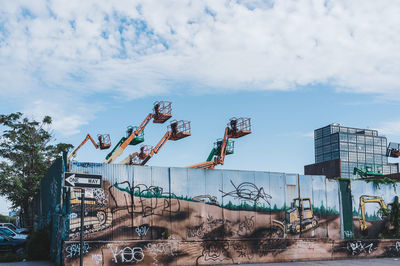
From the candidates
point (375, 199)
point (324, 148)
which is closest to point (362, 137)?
point (324, 148)

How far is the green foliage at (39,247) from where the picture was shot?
18.5m

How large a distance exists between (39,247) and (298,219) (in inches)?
483

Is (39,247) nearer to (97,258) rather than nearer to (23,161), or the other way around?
(97,258)

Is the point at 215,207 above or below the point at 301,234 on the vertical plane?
above

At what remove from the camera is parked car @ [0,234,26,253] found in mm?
21281

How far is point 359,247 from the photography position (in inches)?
834

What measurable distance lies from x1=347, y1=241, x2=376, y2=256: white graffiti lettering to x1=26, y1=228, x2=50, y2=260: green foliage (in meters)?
14.5

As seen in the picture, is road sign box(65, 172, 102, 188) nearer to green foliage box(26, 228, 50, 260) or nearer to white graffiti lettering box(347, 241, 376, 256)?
green foliage box(26, 228, 50, 260)

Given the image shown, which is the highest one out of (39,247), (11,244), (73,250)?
(73,250)

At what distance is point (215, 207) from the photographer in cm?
1880

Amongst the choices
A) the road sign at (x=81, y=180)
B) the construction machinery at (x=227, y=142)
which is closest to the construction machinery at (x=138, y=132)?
the construction machinery at (x=227, y=142)

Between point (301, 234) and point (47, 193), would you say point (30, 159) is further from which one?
point (301, 234)

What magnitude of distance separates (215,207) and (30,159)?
25418 millimetres

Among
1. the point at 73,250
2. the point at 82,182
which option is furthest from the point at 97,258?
the point at 82,182
